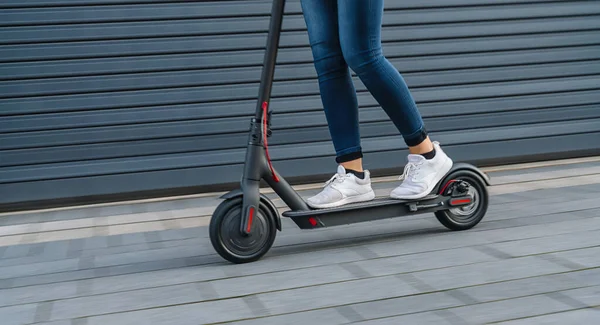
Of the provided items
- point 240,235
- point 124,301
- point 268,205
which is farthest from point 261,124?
point 124,301

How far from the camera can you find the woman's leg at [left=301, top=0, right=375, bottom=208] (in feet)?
9.03

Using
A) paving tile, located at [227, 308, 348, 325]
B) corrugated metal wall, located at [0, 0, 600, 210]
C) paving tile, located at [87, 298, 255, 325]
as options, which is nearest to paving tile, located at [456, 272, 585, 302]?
paving tile, located at [227, 308, 348, 325]

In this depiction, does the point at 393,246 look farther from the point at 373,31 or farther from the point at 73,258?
the point at 73,258

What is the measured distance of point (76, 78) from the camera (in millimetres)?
4113

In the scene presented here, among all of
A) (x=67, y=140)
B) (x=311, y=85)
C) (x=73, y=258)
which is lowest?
(x=73, y=258)

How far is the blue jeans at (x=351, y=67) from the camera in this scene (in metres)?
2.63

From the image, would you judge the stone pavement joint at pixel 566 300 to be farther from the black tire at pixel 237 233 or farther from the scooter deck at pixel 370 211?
the black tire at pixel 237 233

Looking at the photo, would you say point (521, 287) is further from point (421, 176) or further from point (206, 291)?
point (206, 291)

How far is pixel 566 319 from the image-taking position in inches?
74.5

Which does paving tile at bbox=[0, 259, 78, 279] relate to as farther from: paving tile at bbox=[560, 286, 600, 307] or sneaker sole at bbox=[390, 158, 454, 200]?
paving tile at bbox=[560, 286, 600, 307]

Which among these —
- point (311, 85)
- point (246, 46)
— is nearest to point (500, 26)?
point (311, 85)

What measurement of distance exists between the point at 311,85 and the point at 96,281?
222cm

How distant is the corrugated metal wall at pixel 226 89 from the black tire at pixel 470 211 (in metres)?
1.62

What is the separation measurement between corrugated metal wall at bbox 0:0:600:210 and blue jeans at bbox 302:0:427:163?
1.58 m
